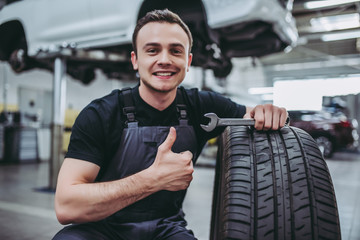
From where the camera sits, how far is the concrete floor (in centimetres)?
188

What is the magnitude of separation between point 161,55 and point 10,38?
11.1ft

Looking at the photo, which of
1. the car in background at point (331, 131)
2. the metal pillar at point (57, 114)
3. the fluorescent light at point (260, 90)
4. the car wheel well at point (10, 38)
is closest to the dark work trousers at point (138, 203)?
the metal pillar at point (57, 114)

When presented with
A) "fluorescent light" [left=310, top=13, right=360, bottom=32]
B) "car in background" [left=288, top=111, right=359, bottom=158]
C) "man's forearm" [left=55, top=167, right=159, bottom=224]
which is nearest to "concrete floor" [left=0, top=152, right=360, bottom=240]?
"man's forearm" [left=55, top=167, right=159, bottom=224]

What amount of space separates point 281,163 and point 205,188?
2.50m

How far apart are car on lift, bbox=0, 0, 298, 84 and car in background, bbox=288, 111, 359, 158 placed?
363 cm

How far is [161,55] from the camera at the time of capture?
3.43 ft

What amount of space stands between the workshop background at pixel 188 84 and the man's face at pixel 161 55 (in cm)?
113

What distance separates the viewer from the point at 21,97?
22.6 feet

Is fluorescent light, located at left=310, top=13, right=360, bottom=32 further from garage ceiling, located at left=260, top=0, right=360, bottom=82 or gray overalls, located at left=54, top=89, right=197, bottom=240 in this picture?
gray overalls, located at left=54, top=89, right=197, bottom=240

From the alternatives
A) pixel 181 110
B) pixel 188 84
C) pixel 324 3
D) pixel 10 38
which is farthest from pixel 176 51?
pixel 188 84

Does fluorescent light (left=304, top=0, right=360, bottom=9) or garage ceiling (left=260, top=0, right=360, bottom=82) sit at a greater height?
garage ceiling (left=260, top=0, right=360, bottom=82)

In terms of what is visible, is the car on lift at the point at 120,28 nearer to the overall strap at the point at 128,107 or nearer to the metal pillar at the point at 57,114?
the metal pillar at the point at 57,114

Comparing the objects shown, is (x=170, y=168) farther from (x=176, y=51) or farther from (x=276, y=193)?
(x=176, y=51)

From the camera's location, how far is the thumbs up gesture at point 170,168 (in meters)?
0.88
